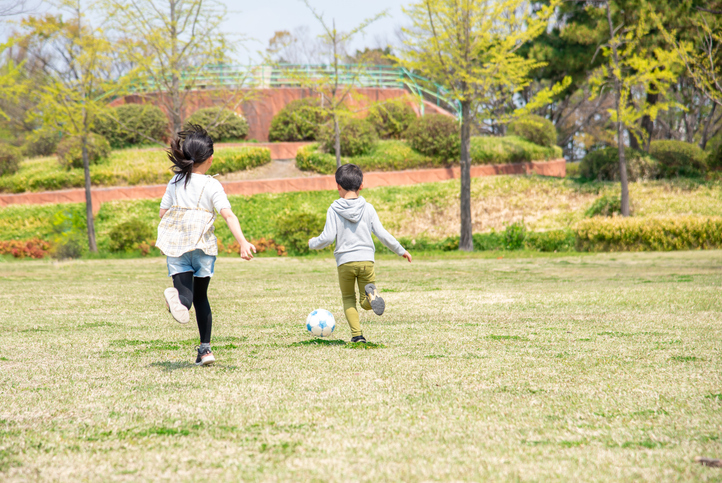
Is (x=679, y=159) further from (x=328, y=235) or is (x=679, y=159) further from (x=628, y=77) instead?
(x=328, y=235)

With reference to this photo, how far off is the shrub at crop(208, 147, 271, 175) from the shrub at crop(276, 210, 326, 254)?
6631 millimetres

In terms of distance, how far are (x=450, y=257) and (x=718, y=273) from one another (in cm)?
717

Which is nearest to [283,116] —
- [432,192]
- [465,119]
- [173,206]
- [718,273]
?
[432,192]

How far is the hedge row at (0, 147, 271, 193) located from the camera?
922 inches

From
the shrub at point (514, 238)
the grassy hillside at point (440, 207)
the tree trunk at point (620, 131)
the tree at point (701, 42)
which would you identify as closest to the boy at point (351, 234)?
the shrub at point (514, 238)

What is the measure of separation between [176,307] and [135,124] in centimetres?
2431

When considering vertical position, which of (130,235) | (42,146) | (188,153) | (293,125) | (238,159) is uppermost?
(293,125)

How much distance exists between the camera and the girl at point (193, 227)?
423cm

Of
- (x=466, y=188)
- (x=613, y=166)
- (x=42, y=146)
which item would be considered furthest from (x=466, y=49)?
(x=42, y=146)

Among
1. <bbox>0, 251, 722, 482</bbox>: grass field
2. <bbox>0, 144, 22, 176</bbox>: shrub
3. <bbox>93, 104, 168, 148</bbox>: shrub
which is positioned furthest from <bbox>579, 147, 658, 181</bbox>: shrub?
<bbox>0, 144, 22, 176</bbox>: shrub

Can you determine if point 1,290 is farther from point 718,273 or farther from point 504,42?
point 504,42

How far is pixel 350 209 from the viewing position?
17.0ft

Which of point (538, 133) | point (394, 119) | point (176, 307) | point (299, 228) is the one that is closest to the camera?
point (176, 307)

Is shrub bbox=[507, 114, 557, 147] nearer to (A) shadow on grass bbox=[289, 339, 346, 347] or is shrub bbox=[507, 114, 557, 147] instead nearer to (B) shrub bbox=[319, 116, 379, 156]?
(B) shrub bbox=[319, 116, 379, 156]
